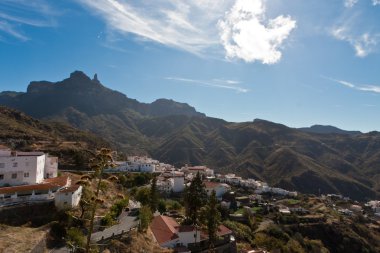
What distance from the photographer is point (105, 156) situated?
10875 mm

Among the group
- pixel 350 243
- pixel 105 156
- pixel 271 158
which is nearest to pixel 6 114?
pixel 350 243

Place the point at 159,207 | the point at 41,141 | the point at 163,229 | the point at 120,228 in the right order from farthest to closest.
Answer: the point at 41,141
the point at 159,207
the point at 163,229
the point at 120,228

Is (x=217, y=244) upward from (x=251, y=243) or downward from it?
upward

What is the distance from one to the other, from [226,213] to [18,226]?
48.4m

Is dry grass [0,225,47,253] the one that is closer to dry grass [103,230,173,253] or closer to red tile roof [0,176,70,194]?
dry grass [103,230,173,253]

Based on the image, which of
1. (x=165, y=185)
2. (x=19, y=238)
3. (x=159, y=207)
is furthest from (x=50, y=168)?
(x=165, y=185)

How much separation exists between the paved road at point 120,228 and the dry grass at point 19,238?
5.30 metres

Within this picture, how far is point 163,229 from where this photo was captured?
43656 millimetres

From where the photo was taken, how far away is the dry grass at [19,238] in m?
25.5

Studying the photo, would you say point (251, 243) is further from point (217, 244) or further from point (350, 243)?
point (350, 243)

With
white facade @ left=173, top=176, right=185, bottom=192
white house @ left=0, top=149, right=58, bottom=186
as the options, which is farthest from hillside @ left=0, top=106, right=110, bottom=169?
white house @ left=0, top=149, right=58, bottom=186

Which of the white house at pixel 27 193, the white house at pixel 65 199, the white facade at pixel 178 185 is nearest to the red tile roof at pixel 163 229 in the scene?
the white house at pixel 65 199

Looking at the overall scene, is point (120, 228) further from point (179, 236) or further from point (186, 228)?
point (186, 228)

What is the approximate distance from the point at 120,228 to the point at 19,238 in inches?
498
